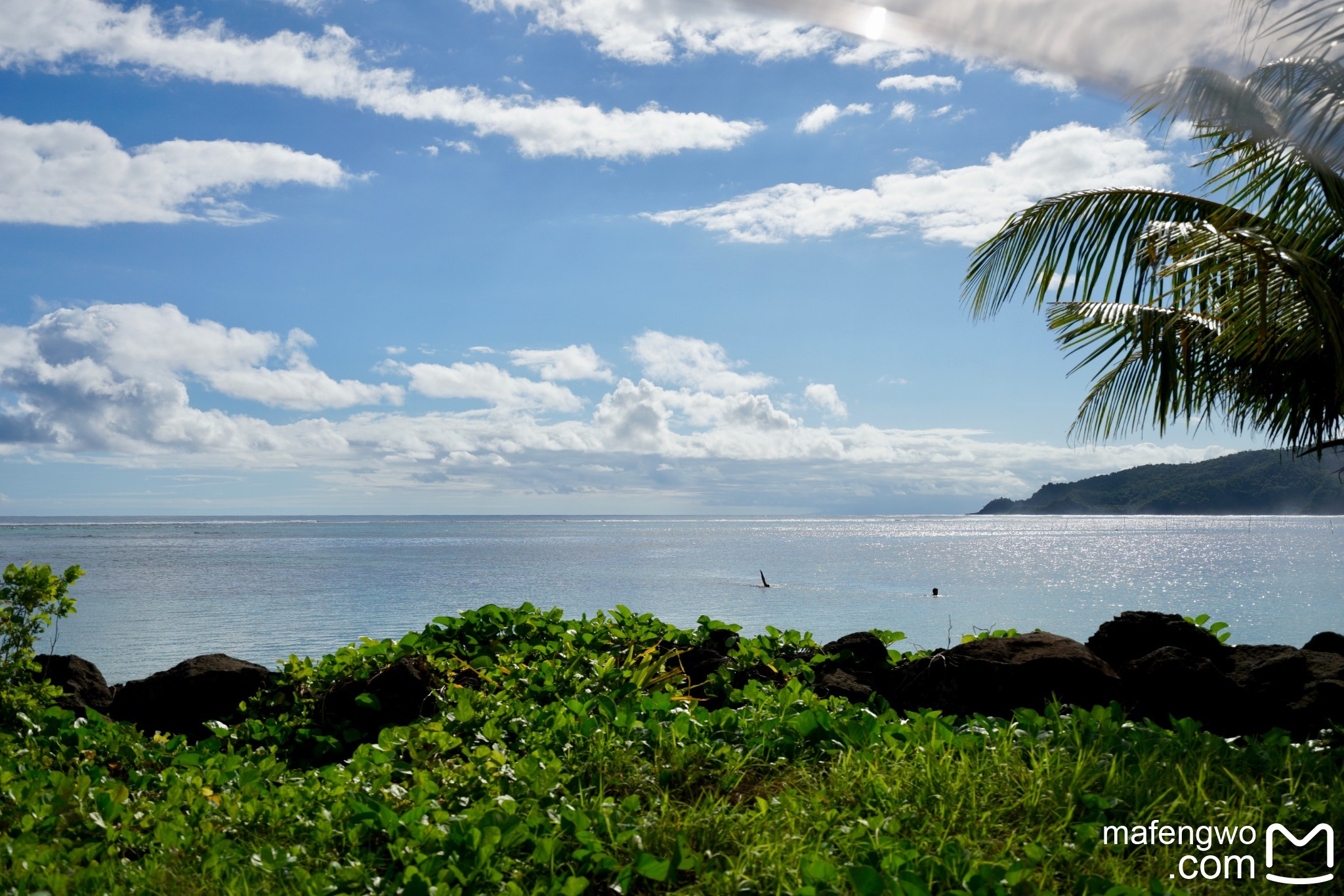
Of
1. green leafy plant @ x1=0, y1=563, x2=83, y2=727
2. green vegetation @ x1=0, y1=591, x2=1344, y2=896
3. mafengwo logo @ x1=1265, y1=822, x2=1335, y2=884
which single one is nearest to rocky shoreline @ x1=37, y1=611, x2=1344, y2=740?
green vegetation @ x1=0, y1=591, x2=1344, y2=896

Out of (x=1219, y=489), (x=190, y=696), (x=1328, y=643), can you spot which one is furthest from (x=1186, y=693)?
(x=1219, y=489)

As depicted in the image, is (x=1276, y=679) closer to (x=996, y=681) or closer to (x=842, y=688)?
(x=996, y=681)

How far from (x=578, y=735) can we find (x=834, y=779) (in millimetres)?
1102

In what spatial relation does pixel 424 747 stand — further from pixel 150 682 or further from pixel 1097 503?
pixel 1097 503

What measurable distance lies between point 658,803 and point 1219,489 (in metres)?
142

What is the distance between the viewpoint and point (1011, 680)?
459 centimetres

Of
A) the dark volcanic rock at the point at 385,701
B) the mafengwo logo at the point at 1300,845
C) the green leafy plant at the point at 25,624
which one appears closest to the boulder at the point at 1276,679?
the mafengwo logo at the point at 1300,845

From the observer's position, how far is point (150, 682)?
575 cm

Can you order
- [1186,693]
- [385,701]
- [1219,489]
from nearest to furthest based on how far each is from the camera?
Answer: [1186,693] → [385,701] → [1219,489]

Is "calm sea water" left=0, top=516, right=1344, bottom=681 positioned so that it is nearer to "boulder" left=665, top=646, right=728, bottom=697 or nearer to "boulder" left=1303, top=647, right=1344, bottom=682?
"boulder" left=665, top=646, right=728, bottom=697

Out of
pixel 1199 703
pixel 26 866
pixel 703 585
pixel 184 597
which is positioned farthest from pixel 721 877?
pixel 703 585

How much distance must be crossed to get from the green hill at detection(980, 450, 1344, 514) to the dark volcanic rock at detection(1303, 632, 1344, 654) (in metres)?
98.7

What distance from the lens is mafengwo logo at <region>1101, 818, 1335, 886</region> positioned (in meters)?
2.61

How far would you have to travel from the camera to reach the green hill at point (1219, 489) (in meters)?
111
